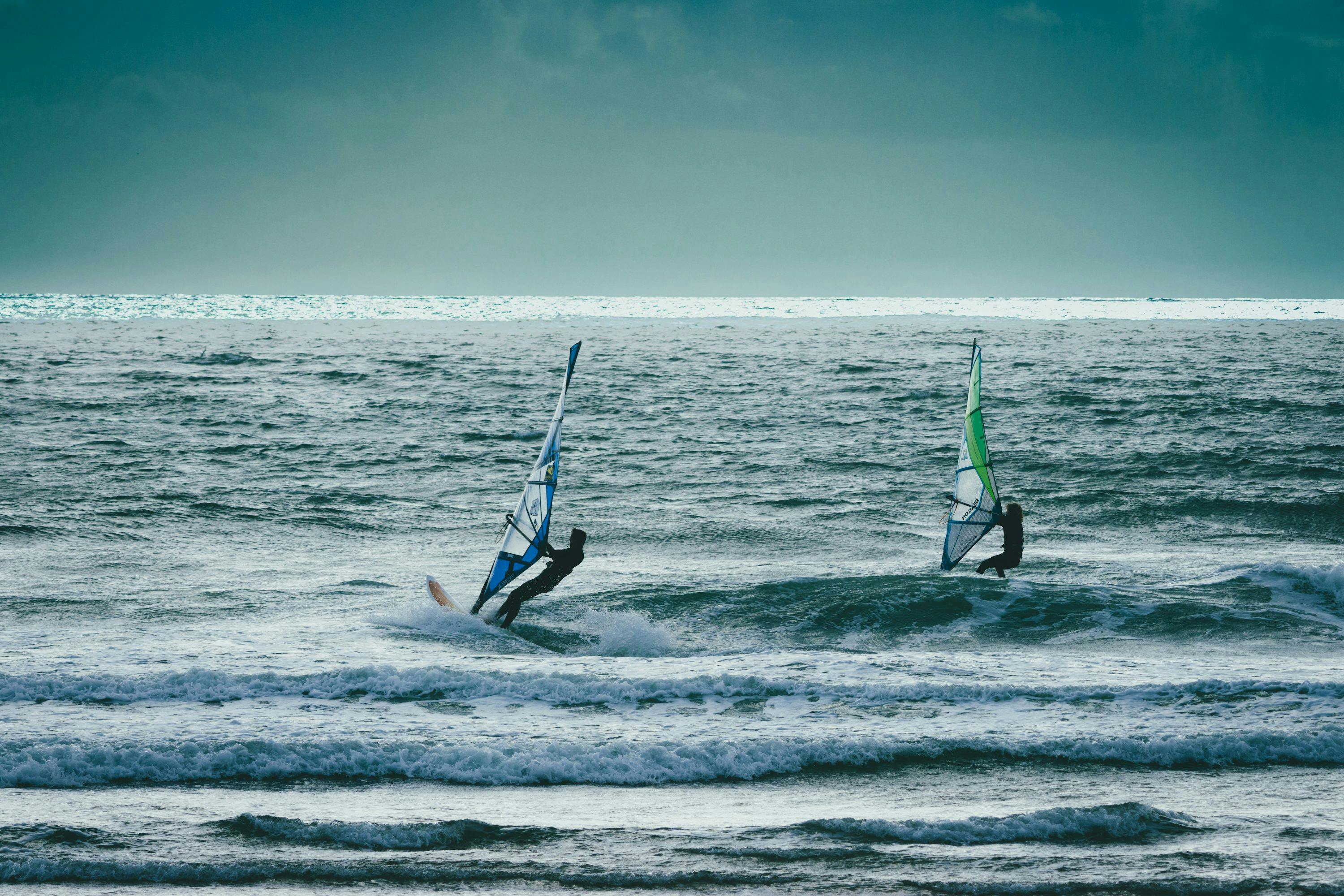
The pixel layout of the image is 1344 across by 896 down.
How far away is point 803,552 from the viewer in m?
16.8

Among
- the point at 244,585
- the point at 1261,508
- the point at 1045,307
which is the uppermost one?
the point at 1045,307

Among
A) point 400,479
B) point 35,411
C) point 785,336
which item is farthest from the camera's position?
point 785,336

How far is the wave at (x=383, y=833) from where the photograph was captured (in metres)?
6.18

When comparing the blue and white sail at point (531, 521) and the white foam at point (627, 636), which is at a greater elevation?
the blue and white sail at point (531, 521)

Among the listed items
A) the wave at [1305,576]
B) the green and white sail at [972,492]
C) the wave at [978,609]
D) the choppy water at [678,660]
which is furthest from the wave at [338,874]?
the wave at [1305,576]

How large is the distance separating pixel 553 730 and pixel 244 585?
7.30m

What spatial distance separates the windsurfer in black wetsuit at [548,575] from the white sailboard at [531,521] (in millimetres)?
153

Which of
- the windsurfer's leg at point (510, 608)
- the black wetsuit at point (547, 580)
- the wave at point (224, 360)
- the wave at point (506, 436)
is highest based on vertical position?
the wave at point (224, 360)

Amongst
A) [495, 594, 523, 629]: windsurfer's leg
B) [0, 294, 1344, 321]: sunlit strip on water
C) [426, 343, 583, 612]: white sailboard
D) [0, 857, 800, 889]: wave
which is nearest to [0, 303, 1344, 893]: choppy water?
[0, 857, 800, 889]: wave

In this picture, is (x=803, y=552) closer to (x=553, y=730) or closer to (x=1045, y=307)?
(x=553, y=730)

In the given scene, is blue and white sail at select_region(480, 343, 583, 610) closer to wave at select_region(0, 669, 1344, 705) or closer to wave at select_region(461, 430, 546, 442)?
wave at select_region(0, 669, 1344, 705)

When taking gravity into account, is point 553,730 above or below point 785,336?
below

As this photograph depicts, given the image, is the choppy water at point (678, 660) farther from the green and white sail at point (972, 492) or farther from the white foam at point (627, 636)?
the green and white sail at point (972, 492)

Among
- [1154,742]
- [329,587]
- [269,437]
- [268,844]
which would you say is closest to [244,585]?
[329,587]
